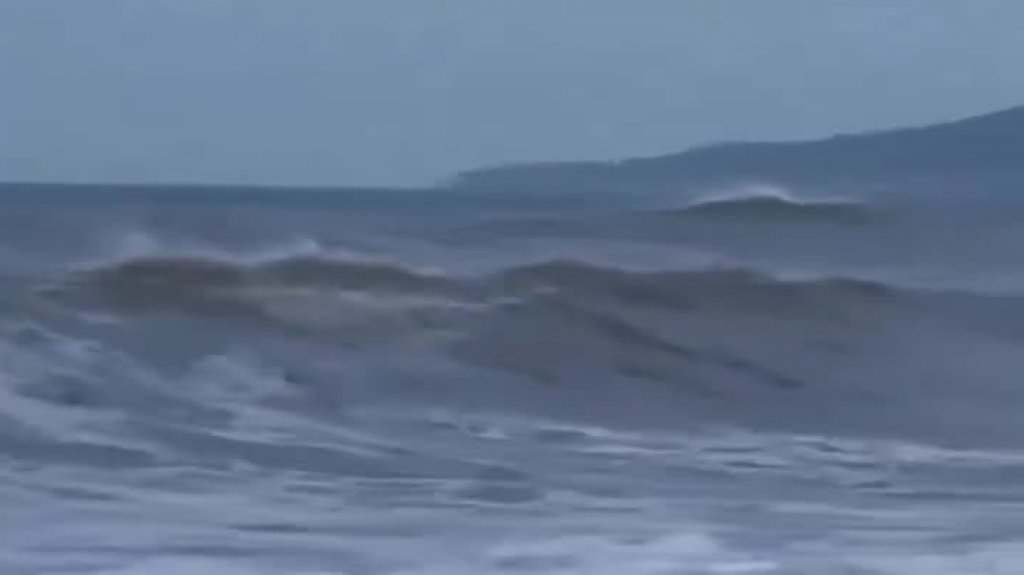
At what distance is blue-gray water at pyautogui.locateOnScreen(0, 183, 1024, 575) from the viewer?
18.8 ft

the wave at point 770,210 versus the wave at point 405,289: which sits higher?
the wave at point 770,210

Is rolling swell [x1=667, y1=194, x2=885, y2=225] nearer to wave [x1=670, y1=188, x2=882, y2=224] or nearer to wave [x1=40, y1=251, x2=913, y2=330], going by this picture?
wave [x1=670, y1=188, x2=882, y2=224]

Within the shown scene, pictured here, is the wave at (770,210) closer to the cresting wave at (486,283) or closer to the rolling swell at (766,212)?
the rolling swell at (766,212)

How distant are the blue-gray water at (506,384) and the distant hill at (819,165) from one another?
140 mm

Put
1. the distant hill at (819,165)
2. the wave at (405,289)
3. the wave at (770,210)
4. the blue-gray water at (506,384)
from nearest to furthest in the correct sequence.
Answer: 1. the blue-gray water at (506,384)
2. the wave at (405,289)
3. the distant hill at (819,165)
4. the wave at (770,210)

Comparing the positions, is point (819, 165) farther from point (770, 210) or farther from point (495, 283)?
→ point (495, 283)

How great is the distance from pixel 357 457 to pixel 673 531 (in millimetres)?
1140

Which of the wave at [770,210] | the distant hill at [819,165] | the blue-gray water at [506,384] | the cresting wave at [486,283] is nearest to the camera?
the blue-gray water at [506,384]

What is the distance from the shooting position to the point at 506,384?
805 centimetres

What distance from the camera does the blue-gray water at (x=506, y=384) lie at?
573cm

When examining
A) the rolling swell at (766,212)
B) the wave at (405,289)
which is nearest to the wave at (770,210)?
the rolling swell at (766,212)

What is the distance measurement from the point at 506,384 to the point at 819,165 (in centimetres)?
183

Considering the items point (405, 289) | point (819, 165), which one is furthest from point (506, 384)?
point (819, 165)

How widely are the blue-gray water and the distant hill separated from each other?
5.5 inches
